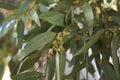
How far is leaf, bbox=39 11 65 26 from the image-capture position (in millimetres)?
589

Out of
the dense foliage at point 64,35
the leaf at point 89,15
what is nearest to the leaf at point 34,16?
the dense foliage at point 64,35

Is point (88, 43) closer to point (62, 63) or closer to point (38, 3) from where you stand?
point (62, 63)

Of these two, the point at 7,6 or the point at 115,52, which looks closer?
the point at 115,52

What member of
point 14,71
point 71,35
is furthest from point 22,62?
point 71,35

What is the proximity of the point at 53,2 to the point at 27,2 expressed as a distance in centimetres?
7

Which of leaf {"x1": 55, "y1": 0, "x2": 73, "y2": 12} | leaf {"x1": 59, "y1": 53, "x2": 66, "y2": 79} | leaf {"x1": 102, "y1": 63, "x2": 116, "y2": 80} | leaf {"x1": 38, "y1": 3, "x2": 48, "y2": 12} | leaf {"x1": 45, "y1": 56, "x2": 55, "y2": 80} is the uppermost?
leaf {"x1": 55, "y1": 0, "x2": 73, "y2": 12}

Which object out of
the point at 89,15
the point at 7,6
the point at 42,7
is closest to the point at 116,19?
the point at 89,15

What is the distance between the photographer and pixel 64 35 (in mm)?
586

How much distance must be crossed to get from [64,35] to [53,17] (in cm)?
5

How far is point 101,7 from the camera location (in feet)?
2.11

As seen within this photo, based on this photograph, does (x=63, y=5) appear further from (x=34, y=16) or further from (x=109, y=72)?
(x=109, y=72)

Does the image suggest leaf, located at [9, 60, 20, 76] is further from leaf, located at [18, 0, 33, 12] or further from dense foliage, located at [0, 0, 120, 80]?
leaf, located at [18, 0, 33, 12]

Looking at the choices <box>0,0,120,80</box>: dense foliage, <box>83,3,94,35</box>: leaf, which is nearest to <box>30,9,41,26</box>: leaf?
<box>0,0,120,80</box>: dense foliage

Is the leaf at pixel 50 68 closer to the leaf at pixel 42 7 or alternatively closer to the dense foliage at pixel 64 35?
the dense foliage at pixel 64 35
